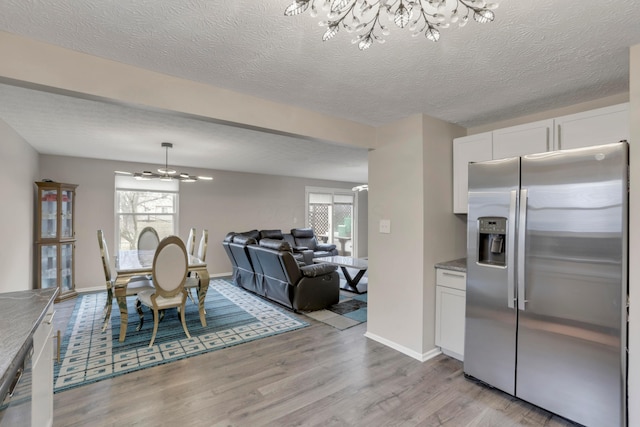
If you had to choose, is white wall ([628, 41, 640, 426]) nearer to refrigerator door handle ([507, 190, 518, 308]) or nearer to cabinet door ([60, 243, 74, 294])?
refrigerator door handle ([507, 190, 518, 308])

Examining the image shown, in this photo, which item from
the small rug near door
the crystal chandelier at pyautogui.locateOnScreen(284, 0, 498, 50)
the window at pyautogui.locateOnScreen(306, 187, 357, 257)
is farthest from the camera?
the window at pyautogui.locateOnScreen(306, 187, 357, 257)

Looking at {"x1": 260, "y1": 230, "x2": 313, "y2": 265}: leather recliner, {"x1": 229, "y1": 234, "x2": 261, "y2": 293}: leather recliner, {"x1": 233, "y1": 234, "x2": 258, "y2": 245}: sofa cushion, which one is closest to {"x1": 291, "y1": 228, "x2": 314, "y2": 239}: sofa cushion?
{"x1": 260, "y1": 230, "x2": 313, "y2": 265}: leather recliner

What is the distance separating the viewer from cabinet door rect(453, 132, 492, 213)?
2.90 m

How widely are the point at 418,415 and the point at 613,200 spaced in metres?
1.86

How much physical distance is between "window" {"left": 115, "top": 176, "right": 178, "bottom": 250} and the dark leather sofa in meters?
2.16

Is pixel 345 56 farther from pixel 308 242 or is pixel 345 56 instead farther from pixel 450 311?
pixel 308 242

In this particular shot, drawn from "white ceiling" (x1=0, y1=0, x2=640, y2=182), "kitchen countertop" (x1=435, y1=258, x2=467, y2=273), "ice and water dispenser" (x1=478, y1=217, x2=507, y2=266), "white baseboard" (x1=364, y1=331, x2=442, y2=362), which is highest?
"white ceiling" (x1=0, y1=0, x2=640, y2=182)

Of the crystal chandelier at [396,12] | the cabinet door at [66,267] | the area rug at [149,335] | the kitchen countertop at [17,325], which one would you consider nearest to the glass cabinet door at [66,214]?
the cabinet door at [66,267]

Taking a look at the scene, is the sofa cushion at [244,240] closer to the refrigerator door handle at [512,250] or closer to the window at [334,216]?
the window at [334,216]

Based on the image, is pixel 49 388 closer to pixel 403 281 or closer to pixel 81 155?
pixel 403 281

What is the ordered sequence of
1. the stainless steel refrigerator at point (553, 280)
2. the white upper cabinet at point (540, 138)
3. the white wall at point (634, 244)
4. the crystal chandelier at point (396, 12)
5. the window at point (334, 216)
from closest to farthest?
the crystal chandelier at point (396, 12), the white wall at point (634, 244), the stainless steel refrigerator at point (553, 280), the white upper cabinet at point (540, 138), the window at point (334, 216)

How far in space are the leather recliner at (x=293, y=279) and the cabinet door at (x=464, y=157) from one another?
2.07 meters

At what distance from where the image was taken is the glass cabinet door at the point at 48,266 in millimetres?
4574

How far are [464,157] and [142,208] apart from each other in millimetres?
5725
